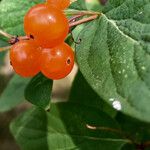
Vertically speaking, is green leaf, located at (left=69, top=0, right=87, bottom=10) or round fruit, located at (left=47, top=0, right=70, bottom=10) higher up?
round fruit, located at (left=47, top=0, right=70, bottom=10)

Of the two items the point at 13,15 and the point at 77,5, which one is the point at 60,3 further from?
the point at 13,15

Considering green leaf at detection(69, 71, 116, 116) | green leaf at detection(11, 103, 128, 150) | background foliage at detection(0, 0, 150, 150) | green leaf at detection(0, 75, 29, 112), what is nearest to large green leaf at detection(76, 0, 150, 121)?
background foliage at detection(0, 0, 150, 150)

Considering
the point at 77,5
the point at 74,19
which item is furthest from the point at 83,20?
the point at 77,5

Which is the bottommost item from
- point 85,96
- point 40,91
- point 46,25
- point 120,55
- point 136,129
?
point 136,129

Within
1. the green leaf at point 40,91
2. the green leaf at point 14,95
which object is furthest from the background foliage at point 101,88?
the green leaf at point 14,95

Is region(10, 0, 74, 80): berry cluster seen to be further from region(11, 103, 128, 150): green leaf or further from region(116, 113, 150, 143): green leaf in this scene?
region(116, 113, 150, 143): green leaf
